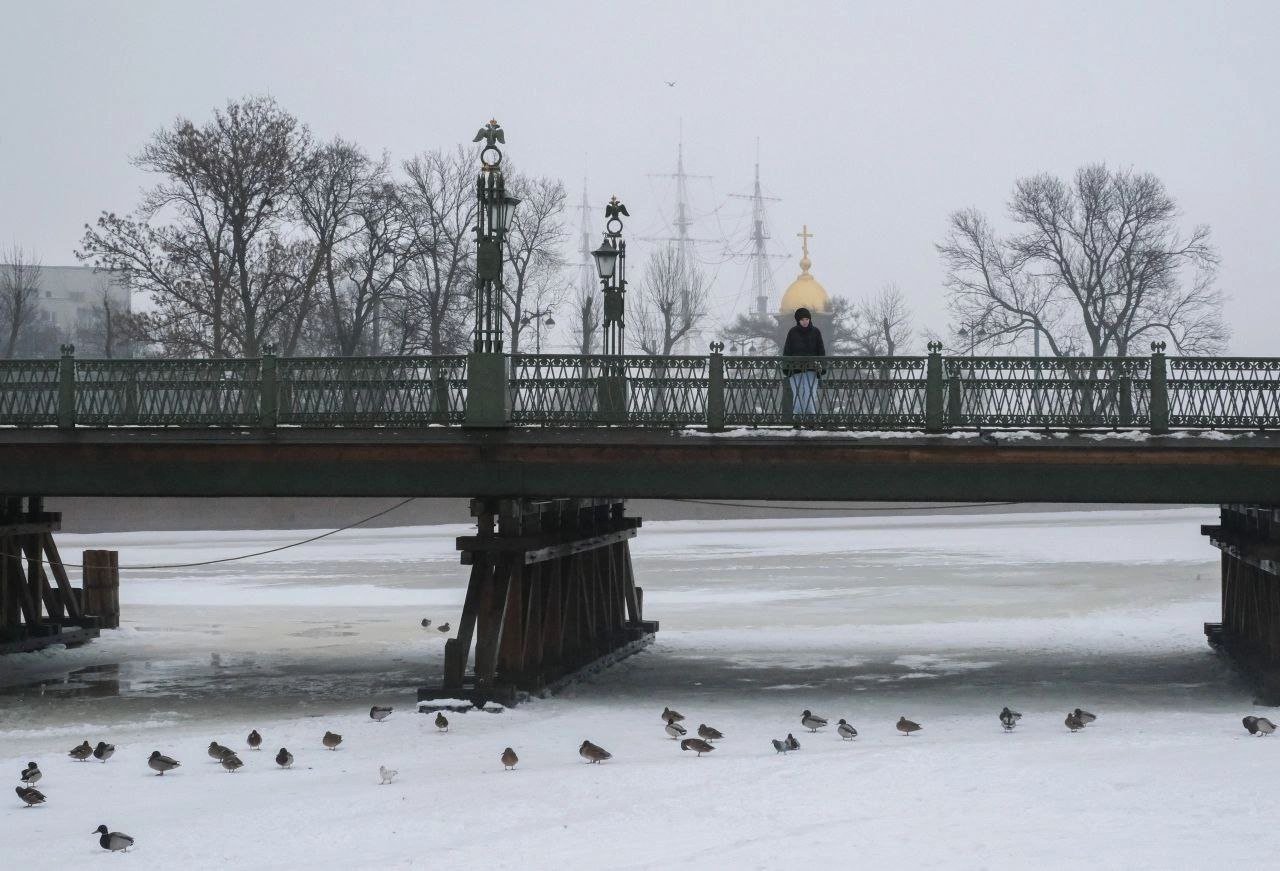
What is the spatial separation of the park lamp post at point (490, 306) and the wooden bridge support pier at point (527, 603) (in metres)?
1.38

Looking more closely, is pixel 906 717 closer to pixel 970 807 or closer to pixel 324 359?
pixel 970 807

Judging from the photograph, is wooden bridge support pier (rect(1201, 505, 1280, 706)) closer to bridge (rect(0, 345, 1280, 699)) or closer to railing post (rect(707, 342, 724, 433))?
bridge (rect(0, 345, 1280, 699))

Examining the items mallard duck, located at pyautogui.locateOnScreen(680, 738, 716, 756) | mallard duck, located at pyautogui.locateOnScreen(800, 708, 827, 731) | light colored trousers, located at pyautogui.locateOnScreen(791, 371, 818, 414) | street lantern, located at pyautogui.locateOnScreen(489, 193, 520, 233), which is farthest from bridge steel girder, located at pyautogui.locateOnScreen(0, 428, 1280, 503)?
mallard duck, located at pyautogui.locateOnScreen(680, 738, 716, 756)

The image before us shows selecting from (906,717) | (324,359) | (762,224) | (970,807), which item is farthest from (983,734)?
(762,224)

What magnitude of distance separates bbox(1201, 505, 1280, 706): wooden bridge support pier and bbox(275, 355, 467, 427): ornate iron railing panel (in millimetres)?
10209

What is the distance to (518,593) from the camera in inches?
883

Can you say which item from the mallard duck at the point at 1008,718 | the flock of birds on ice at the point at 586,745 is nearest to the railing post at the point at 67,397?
the flock of birds on ice at the point at 586,745

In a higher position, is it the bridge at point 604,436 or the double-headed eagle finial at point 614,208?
the double-headed eagle finial at point 614,208

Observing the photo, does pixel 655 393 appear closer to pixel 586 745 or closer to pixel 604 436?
pixel 604 436

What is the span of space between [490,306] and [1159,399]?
8331 mm

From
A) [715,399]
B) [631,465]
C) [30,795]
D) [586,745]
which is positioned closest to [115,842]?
[30,795]

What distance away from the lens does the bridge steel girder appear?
20.9 metres

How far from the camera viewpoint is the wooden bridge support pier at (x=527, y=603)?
861 inches

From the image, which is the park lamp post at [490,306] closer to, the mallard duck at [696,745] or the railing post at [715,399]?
the railing post at [715,399]
